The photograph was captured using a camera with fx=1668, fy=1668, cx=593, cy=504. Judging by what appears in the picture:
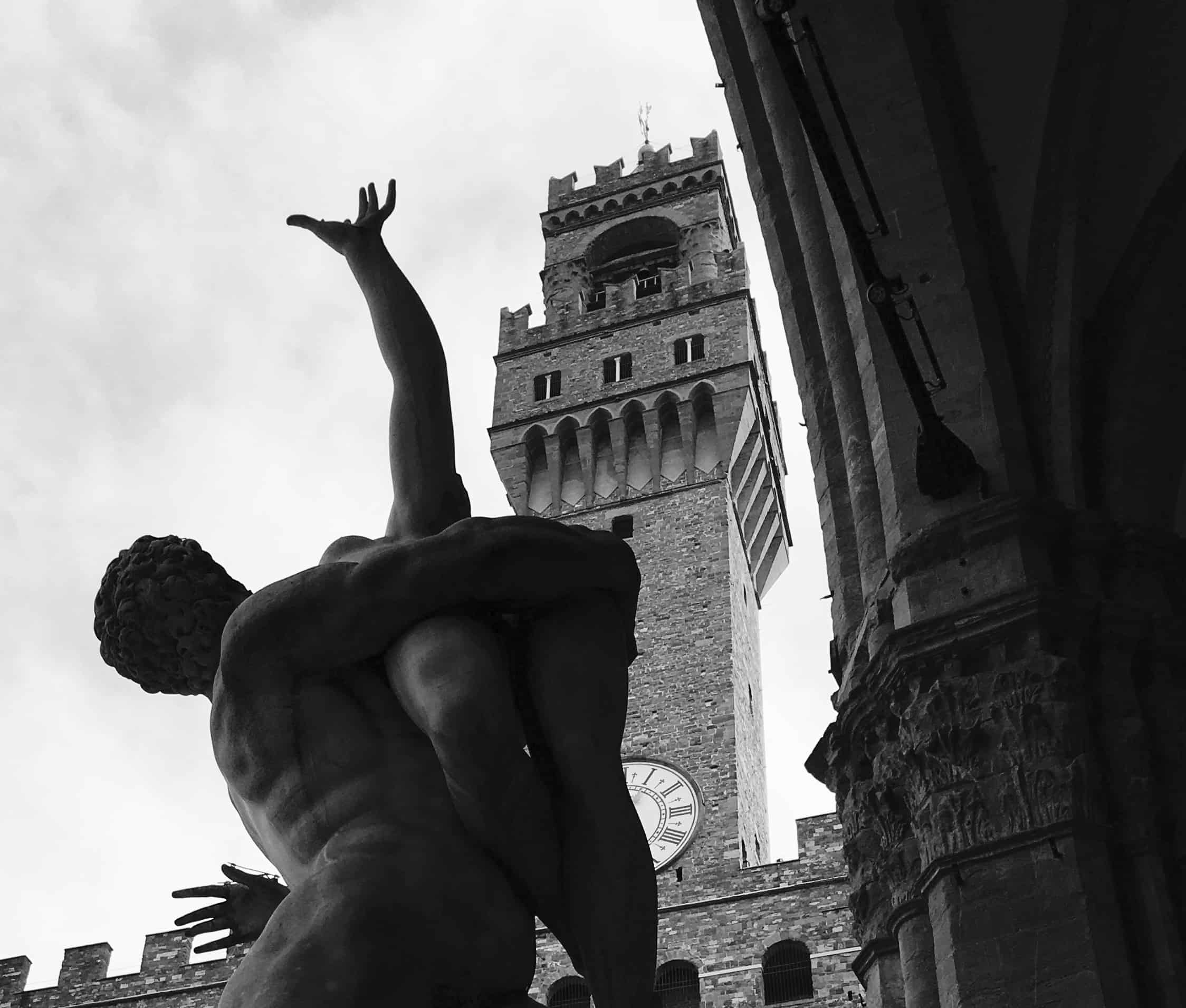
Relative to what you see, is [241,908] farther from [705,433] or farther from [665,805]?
[705,433]

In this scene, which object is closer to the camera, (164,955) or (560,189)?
(164,955)

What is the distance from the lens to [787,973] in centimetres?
2022

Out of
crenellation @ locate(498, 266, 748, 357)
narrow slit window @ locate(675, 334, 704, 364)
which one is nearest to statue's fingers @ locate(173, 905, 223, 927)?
narrow slit window @ locate(675, 334, 704, 364)

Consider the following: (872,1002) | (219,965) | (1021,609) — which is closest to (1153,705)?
(1021,609)

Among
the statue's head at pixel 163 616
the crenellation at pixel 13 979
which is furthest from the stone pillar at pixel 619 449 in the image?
the statue's head at pixel 163 616

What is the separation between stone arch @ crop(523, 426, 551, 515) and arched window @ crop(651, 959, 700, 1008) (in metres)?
8.97

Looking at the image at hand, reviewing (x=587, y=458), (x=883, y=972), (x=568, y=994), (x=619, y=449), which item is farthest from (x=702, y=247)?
(x=883, y=972)

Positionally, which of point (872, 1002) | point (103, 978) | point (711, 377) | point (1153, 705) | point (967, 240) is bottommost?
point (872, 1002)

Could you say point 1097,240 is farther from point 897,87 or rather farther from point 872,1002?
point 872,1002

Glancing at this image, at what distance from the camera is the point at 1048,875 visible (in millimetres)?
3830

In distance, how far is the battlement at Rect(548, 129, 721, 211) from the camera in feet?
106

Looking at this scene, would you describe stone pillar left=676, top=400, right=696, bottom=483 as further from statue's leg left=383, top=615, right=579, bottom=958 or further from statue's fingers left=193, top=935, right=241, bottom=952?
statue's leg left=383, top=615, right=579, bottom=958

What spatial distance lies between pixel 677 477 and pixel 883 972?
2271cm

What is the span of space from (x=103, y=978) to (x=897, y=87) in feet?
68.8
